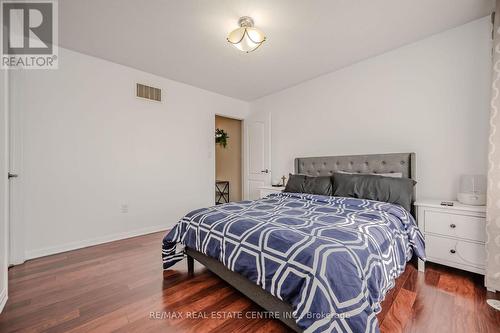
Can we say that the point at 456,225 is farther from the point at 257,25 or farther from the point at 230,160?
the point at 230,160

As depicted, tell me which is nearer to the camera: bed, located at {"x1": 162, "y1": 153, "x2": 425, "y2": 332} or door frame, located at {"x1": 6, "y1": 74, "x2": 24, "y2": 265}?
bed, located at {"x1": 162, "y1": 153, "x2": 425, "y2": 332}

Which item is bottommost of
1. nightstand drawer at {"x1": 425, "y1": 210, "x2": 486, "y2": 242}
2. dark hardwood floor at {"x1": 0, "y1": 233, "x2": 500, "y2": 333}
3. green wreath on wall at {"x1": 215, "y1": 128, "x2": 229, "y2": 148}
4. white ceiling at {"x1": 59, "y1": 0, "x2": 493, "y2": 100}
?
dark hardwood floor at {"x1": 0, "y1": 233, "x2": 500, "y2": 333}

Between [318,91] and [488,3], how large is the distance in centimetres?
194

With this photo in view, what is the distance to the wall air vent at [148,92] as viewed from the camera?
3311mm

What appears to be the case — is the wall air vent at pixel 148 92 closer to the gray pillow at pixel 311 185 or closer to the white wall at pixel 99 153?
the white wall at pixel 99 153

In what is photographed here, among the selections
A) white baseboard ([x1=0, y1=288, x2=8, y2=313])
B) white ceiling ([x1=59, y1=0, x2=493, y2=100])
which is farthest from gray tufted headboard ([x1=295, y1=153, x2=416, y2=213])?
white baseboard ([x1=0, y1=288, x2=8, y2=313])

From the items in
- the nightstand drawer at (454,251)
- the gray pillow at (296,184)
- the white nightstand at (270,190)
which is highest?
the gray pillow at (296,184)

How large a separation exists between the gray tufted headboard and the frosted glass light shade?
437mm

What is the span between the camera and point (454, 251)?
6.70 ft

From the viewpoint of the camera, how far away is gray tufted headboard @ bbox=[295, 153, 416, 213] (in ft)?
8.50

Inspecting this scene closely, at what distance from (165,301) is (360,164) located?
9.07 feet

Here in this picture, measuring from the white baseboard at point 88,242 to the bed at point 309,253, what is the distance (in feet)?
4.70

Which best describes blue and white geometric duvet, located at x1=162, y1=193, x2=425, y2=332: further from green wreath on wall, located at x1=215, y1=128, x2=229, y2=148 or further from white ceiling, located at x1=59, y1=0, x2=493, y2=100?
green wreath on wall, located at x1=215, y1=128, x2=229, y2=148

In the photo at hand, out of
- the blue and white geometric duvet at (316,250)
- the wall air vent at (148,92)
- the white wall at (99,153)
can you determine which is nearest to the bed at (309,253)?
the blue and white geometric duvet at (316,250)
